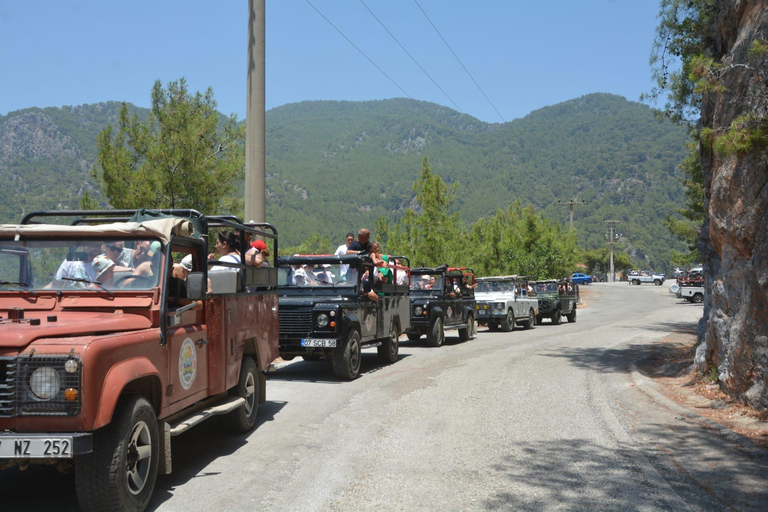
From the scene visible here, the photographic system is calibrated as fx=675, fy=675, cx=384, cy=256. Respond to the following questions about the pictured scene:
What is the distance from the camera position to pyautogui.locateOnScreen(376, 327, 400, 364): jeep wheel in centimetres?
1414

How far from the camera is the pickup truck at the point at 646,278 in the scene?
8706cm

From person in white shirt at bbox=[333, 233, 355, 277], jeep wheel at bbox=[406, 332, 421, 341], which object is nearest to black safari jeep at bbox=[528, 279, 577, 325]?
jeep wheel at bbox=[406, 332, 421, 341]

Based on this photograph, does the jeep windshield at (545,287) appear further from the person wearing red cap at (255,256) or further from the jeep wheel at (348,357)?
the person wearing red cap at (255,256)

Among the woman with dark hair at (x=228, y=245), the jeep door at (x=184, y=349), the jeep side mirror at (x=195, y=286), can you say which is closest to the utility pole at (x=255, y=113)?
the woman with dark hair at (x=228, y=245)

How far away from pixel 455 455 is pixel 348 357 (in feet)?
15.8

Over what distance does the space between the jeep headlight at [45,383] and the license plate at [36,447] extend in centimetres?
28

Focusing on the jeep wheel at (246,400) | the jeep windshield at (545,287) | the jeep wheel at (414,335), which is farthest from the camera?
the jeep windshield at (545,287)

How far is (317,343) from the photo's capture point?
441 inches

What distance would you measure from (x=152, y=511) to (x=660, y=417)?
657 cm

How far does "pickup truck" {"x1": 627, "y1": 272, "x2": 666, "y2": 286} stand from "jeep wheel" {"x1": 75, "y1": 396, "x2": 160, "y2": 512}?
293 ft

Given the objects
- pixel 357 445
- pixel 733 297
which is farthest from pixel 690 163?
pixel 357 445

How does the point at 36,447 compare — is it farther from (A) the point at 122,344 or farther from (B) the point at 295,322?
(B) the point at 295,322

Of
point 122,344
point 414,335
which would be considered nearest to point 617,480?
point 122,344

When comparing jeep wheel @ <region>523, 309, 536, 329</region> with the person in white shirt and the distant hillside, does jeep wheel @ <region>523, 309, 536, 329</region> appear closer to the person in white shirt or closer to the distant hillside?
the person in white shirt
